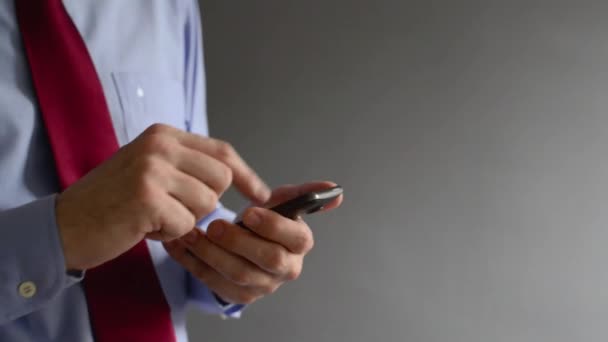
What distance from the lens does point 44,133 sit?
0.53 meters

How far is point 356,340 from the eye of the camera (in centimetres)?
111

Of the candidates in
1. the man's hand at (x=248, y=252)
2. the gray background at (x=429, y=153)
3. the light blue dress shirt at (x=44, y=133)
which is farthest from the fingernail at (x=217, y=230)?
the gray background at (x=429, y=153)

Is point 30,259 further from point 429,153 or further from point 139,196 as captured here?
point 429,153

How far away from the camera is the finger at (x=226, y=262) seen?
1.86ft

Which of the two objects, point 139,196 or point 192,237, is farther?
point 192,237

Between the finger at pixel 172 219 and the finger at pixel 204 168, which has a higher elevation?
the finger at pixel 204 168

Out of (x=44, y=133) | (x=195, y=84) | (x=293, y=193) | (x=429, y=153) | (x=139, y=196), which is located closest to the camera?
(x=139, y=196)

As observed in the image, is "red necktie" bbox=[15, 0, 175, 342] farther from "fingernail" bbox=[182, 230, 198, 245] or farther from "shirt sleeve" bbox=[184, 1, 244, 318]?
"shirt sleeve" bbox=[184, 1, 244, 318]

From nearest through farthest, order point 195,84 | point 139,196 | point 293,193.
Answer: point 139,196 < point 293,193 < point 195,84

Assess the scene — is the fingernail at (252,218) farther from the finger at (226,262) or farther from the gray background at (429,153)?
the gray background at (429,153)

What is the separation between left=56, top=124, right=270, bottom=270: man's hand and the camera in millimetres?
421

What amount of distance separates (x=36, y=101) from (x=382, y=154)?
72 centimetres

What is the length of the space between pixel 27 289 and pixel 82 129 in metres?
0.16

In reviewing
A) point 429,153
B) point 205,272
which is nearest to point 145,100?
point 205,272
